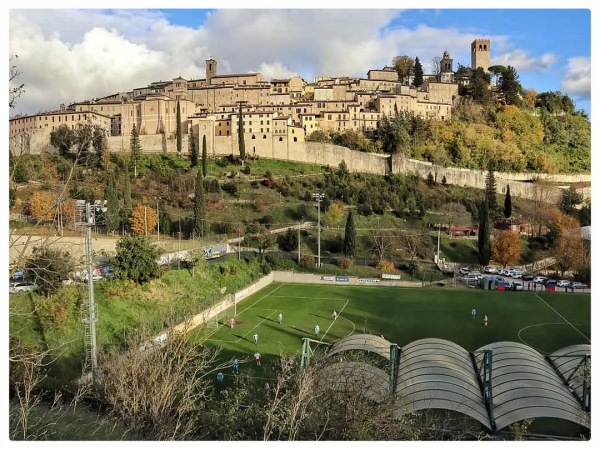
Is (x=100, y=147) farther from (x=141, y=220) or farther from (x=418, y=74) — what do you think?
(x=418, y=74)

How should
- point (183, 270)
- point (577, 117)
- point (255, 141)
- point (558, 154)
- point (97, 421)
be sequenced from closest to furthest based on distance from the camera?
1. point (97, 421)
2. point (183, 270)
3. point (255, 141)
4. point (558, 154)
5. point (577, 117)

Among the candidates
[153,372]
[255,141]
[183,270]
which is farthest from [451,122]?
[153,372]

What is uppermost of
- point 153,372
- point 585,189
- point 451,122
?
point 451,122

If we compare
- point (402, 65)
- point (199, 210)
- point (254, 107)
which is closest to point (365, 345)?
point (199, 210)

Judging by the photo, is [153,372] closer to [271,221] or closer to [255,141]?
[271,221]

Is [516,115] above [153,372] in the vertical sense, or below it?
above

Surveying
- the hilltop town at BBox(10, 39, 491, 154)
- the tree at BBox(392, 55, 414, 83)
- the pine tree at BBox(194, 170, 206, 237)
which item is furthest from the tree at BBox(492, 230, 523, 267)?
the tree at BBox(392, 55, 414, 83)
